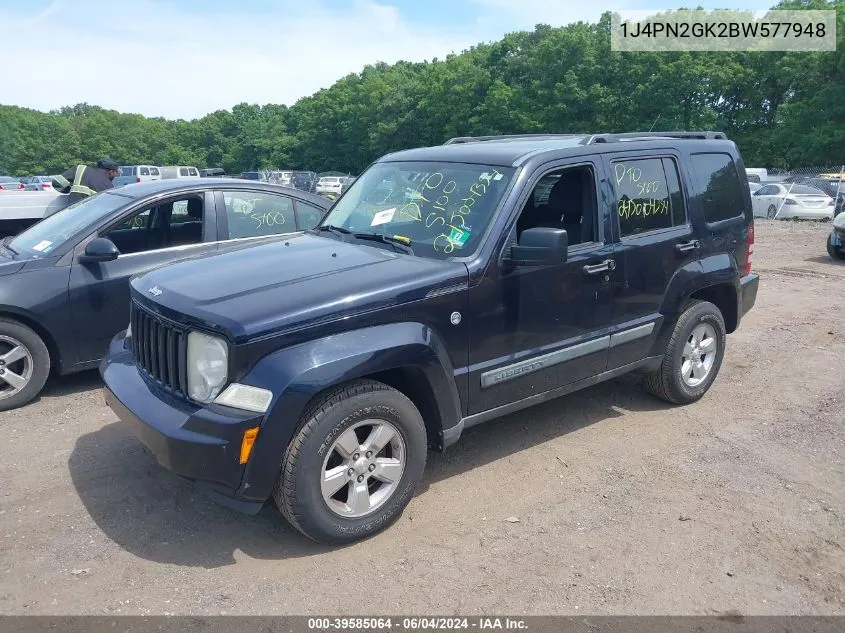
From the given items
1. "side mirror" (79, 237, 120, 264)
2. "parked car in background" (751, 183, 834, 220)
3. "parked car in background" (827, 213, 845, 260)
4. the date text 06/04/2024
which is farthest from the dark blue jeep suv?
"parked car in background" (751, 183, 834, 220)

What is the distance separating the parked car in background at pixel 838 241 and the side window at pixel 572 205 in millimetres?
10283

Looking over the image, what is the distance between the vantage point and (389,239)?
4.16m

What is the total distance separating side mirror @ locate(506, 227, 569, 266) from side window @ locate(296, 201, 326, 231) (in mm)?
3212

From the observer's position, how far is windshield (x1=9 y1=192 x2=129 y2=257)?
18.3 ft

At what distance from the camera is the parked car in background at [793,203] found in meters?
20.8

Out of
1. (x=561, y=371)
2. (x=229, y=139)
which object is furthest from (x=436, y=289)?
(x=229, y=139)

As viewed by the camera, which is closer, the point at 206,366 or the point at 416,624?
the point at 416,624

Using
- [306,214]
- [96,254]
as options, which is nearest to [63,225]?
[96,254]

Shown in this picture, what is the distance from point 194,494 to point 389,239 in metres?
1.90

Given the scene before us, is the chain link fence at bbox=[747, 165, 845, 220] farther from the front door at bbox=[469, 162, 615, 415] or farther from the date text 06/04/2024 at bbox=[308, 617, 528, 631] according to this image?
the date text 06/04/2024 at bbox=[308, 617, 528, 631]

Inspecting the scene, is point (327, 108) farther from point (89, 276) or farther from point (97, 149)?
point (89, 276)

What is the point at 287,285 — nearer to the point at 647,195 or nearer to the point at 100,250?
the point at 100,250

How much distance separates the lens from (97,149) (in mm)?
99188

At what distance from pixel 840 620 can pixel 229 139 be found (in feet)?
331
